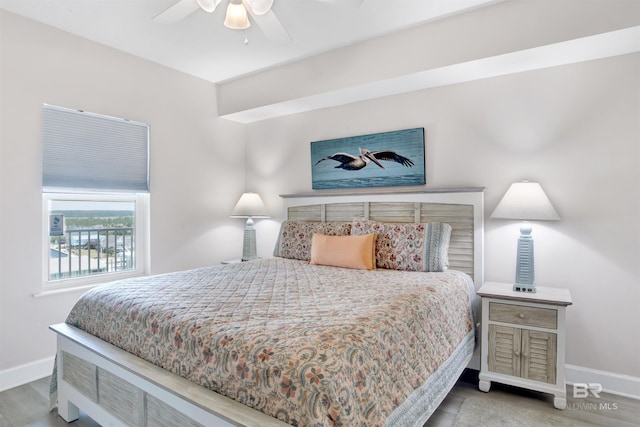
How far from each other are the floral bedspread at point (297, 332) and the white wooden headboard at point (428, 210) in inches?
16.0

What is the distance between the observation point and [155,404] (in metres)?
1.58

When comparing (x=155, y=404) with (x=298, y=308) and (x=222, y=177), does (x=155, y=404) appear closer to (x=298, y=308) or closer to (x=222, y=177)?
(x=298, y=308)

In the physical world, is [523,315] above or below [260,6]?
below

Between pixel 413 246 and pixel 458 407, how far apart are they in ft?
3.62

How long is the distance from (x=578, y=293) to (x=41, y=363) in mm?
3973

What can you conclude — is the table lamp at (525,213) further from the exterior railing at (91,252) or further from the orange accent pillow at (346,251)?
the exterior railing at (91,252)

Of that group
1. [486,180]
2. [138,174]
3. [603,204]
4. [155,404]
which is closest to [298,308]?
[155,404]

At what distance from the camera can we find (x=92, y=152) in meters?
3.08

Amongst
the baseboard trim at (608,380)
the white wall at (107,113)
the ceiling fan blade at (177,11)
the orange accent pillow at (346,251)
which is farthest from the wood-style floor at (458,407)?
the ceiling fan blade at (177,11)

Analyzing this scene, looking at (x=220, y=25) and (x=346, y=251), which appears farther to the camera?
(x=346, y=251)

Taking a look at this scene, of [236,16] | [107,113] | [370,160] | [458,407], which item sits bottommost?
[458,407]

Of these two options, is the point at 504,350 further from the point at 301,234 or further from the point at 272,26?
the point at 272,26

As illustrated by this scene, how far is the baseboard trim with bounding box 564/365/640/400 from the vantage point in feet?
7.80

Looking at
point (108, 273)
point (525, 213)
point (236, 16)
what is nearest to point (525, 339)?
point (525, 213)
